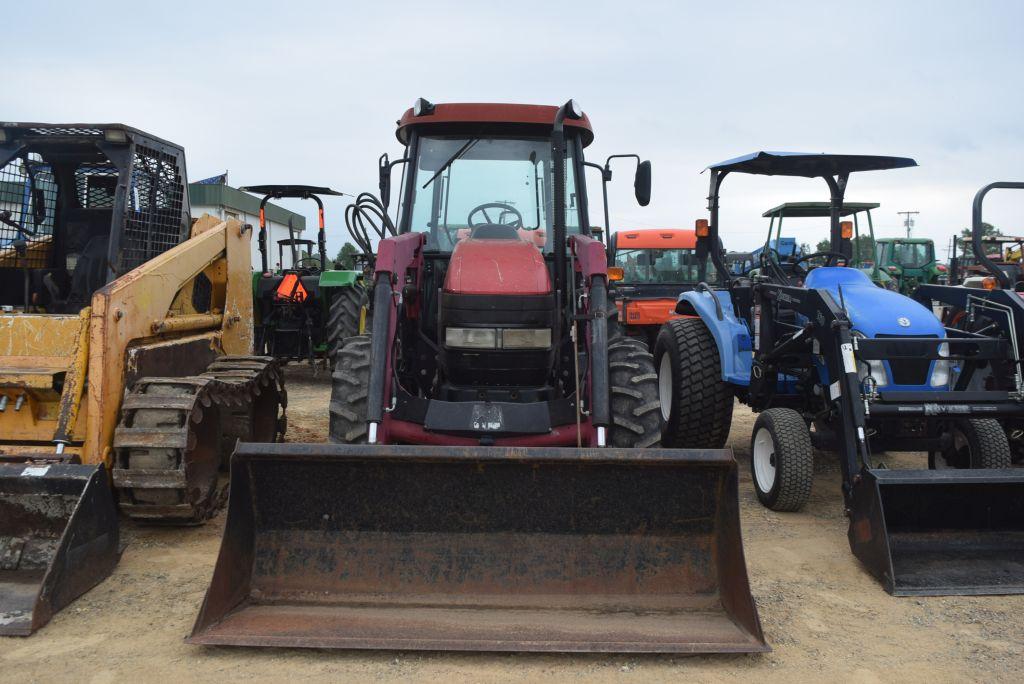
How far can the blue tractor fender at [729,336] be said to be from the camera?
228 inches

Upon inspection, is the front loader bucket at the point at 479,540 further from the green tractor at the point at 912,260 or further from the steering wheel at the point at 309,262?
the green tractor at the point at 912,260

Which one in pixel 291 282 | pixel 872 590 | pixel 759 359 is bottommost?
pixel 872 590

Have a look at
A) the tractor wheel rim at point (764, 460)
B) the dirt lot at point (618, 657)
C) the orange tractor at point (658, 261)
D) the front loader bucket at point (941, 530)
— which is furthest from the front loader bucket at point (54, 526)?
the orange tractor at point (658, 261)

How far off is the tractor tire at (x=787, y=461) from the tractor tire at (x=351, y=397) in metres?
2.52

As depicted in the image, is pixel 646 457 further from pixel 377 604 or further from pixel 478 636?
pixel 377 604

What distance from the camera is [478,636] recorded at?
120 inches

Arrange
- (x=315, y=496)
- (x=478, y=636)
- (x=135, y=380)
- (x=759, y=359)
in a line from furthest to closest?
(x=759, y=359) → (x=135, y=380) → (x=315, y=496) → (x=478, y=636)

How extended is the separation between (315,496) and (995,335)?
13.9 feet

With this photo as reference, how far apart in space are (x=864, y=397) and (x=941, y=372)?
33.5 inches

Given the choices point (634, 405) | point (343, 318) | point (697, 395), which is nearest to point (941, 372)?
point (697, 395)

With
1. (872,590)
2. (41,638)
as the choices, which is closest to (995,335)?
(872,590)

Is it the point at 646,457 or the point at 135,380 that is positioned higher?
the point at 135,380

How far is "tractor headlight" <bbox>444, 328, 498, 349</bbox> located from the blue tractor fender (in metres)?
2.28

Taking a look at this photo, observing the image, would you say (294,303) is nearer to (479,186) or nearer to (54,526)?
(479,186)
